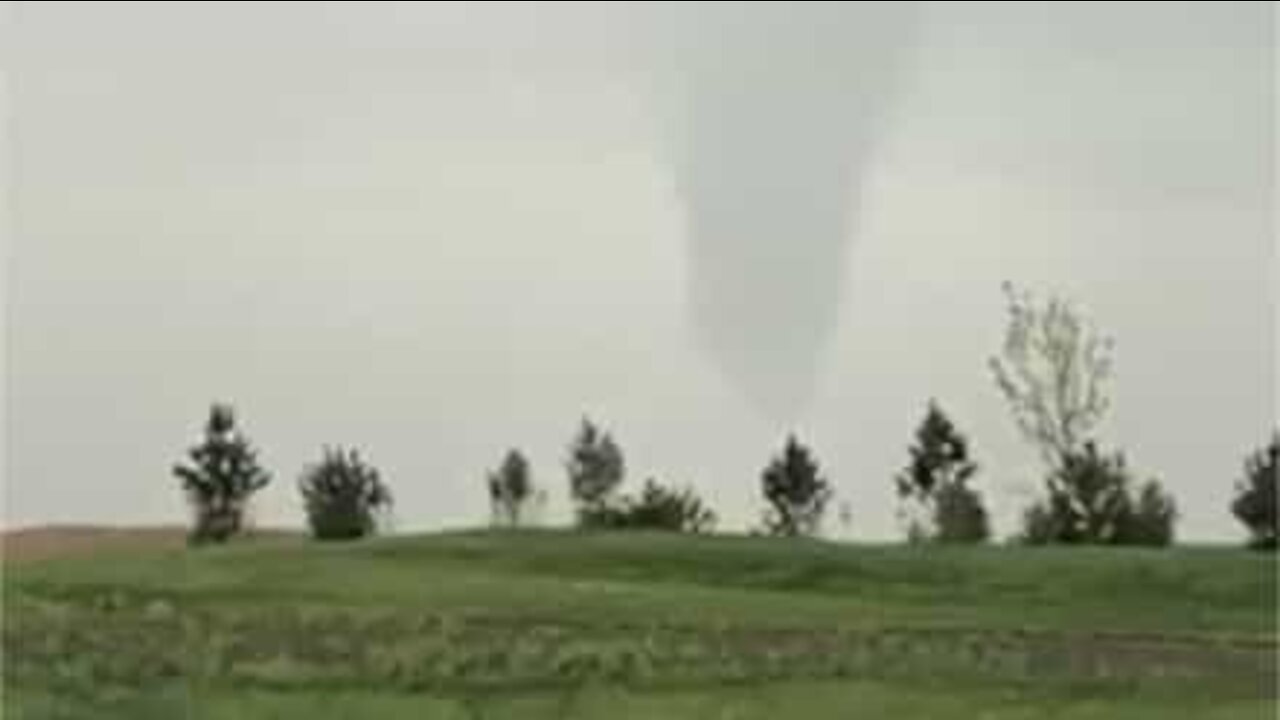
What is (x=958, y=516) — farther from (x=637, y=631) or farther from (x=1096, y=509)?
(x=637, y=631)

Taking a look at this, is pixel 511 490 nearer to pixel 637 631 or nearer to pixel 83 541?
pixel 83 541

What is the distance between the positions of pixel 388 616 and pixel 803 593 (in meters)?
11.9

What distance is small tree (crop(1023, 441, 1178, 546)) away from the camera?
7294 cm

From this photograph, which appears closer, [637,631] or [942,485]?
[637,631]

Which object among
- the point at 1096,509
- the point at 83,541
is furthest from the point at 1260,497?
the point at 83,541

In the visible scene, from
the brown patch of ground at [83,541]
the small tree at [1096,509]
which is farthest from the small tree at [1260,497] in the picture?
the brown patch of ground at [83,541]

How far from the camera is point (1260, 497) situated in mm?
75688

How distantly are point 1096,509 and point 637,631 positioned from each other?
3899cm

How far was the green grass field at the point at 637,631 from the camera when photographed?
89.8 ft

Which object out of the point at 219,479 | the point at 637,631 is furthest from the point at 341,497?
the point at 637,631

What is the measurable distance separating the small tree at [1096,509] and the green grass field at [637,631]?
12.8 metres

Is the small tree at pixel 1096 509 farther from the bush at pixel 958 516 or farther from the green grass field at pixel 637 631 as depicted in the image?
the green grass field at pixel 637 631

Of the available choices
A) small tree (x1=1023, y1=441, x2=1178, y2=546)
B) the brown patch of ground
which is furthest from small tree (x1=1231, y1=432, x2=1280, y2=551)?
the brown patch of ground

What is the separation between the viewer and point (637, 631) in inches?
1490
